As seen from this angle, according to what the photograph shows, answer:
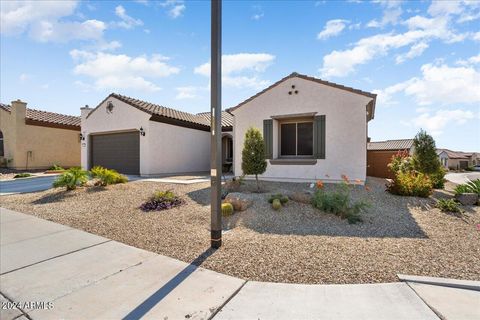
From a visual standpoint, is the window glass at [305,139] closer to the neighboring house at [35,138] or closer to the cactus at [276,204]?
the cactus at [276,204]

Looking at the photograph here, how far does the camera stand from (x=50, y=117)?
786 inches

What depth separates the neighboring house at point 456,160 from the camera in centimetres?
4444

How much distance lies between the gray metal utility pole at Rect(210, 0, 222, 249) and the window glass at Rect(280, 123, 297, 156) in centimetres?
731

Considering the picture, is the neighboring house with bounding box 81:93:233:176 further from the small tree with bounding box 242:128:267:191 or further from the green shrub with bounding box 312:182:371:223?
the green shrub with bounding box 312:182:371:223

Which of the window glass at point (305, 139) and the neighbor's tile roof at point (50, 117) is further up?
the neighbor's tile roof at point (50, 117)

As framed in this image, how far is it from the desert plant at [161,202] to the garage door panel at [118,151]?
7.60 metres

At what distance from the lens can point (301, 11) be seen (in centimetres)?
740

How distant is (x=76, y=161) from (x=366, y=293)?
23.2 m

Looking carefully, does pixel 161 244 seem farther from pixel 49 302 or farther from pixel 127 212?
pixel 127 212

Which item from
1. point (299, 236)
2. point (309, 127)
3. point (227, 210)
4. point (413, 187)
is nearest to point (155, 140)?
point (309, 127)

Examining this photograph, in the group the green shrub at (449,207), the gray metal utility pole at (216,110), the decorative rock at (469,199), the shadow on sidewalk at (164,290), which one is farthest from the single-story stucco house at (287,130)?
the shadow on sidewalk at (164,290)

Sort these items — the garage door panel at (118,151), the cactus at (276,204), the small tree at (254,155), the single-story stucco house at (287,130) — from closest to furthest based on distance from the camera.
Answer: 1. the cactus at (276,204)
2. the small tree at (254,155)
3. the single-story stucco house at (287,130)
4. the garage door panel at (118,151)

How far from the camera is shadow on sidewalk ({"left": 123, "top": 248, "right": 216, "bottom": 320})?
2.65 meters

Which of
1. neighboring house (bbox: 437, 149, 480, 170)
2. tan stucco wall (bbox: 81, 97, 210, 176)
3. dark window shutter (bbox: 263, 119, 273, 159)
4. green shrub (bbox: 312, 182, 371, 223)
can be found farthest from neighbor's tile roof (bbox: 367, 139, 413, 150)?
green shrub (bbox: 312, 182, 371, 223)
